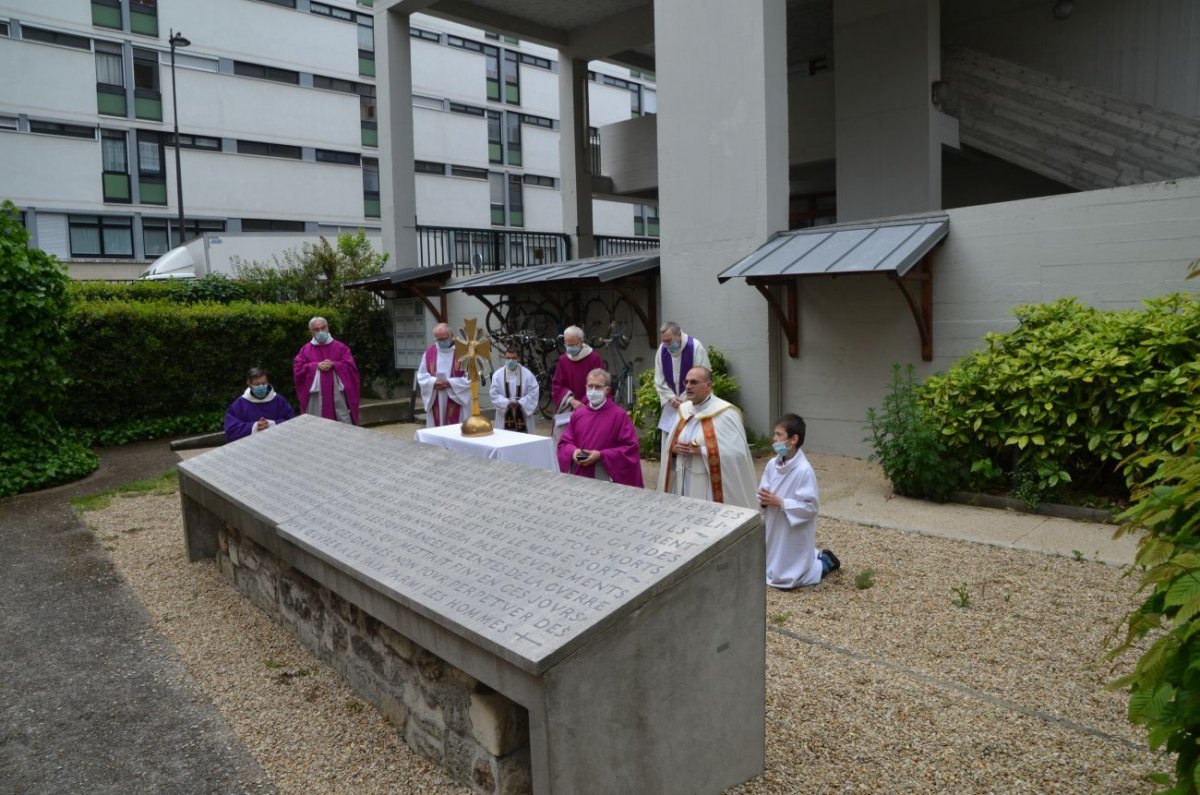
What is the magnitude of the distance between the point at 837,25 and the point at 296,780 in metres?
14.1

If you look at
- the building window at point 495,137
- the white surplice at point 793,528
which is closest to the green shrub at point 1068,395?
the white surplice at point 793,528

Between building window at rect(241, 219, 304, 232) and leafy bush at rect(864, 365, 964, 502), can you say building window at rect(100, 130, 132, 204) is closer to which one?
building window at rect(241, 219, 304, 232)

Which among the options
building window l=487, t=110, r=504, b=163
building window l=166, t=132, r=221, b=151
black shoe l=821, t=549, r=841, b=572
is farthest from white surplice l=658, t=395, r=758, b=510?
building window l=487, t=110, r=504, b=163

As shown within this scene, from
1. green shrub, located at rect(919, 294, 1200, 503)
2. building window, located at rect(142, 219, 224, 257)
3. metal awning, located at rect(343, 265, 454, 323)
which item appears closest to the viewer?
green shrub, located at rect(919, 294, 1200, 503)

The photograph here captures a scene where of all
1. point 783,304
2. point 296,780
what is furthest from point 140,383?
point 296,780

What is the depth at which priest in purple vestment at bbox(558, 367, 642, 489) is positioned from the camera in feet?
23.2

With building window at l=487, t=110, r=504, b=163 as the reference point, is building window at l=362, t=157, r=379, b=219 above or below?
below

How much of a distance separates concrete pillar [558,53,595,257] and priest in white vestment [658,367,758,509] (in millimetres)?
14049

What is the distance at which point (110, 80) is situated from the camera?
2873cm

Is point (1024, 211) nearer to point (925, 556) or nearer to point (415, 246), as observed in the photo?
point (925, 556)

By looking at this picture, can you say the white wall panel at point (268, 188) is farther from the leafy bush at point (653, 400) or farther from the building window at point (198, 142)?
the leafy bush at point (653, 400)

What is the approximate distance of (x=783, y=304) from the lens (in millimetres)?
10836

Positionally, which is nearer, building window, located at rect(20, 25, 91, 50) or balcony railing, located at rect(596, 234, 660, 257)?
building window, located at rect(20, 25, 91, 50)

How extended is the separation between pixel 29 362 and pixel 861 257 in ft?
31.9
